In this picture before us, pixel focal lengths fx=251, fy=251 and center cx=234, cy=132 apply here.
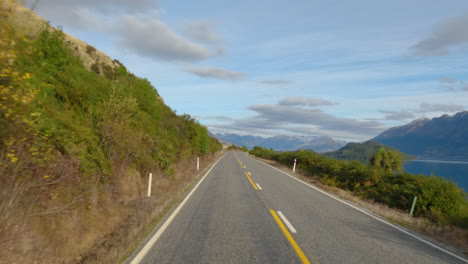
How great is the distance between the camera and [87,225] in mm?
5910

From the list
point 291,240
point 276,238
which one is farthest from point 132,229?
point 291,240

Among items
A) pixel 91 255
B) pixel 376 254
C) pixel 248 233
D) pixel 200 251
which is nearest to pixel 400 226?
pixel 376 254

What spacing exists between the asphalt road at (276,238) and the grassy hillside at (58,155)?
1768mm

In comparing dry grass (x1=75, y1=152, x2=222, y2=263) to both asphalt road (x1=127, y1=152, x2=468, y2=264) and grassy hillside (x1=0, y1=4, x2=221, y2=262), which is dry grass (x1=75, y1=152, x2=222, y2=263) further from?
asphalt road (x1=127, y1=152, x2=468, y2=264)

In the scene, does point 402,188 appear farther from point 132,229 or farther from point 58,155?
point 58,155

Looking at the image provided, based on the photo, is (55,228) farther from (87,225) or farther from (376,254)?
(376,254)

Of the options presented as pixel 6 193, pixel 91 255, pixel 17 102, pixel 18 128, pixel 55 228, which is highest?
pixel 17 102

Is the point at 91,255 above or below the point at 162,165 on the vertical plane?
below

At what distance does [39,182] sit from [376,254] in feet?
22.9

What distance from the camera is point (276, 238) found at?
18.8ft

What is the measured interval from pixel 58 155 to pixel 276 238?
5.42 meters

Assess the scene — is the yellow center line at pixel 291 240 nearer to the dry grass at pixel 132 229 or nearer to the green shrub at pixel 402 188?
the dry grass at pixel 132 229

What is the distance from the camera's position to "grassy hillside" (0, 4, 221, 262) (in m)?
4.07

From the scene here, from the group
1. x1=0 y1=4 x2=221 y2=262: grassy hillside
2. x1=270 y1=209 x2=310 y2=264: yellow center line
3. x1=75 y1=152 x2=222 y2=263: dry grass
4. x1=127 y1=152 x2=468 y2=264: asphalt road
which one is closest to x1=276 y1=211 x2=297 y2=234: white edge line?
x1=127 y1=152 x2=468 y2=264: asphalt road
